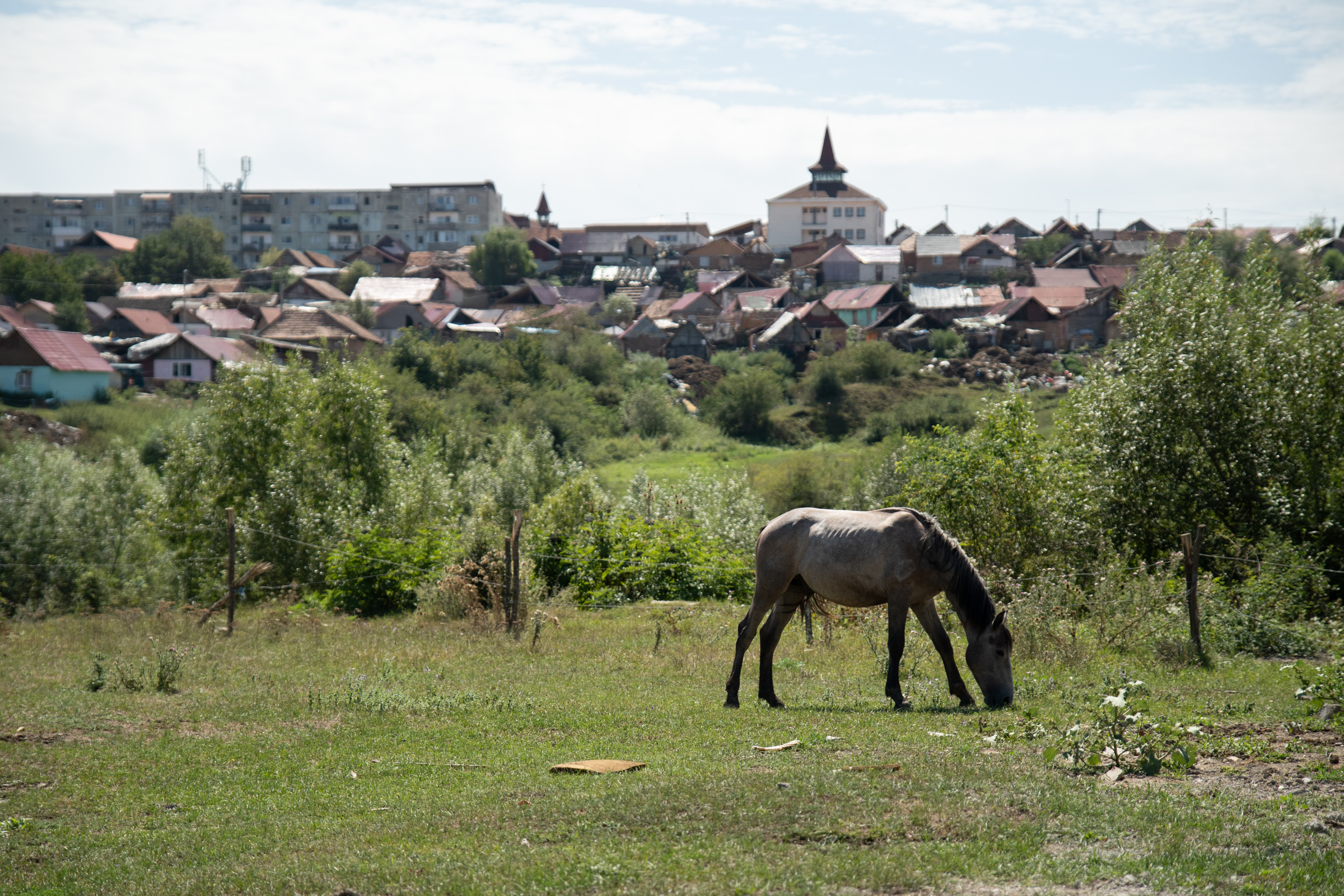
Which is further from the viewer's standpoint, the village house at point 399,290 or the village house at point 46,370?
the village house at point 399,290

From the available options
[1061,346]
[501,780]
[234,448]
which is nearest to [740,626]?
[501,780]

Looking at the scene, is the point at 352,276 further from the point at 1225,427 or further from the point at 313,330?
the point at 1225,427

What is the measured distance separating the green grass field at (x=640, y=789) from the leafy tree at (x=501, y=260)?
10350cm

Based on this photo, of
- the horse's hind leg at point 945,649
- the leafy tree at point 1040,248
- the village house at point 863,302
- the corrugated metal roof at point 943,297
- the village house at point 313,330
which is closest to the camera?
the horse's hind leg at point 945,649

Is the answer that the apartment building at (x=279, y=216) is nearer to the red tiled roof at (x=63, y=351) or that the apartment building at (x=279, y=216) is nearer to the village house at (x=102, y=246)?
the village house at (x=102, y=246)

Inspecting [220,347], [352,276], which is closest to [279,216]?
[352,276]

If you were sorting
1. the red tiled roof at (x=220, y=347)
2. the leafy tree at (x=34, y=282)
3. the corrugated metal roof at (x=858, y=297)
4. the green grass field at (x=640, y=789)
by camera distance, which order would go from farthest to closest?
the leafy tree at (x=34, y=282)
the corrugated metal roof at (x=858, y=297)
the red tiled roof at (x=220, y=347)
the green grass field at (x=640, y=789)

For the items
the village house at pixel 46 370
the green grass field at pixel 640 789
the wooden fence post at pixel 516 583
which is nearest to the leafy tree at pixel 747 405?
the village house at pixel 46 370

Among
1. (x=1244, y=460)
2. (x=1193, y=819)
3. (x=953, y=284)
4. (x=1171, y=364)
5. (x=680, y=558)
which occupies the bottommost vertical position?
(x=680, y=558)

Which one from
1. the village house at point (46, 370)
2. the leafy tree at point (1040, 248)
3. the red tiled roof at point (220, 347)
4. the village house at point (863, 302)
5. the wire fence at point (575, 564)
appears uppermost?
the leafy tree at point (1040, 248)

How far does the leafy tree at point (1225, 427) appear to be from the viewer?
19.4 m

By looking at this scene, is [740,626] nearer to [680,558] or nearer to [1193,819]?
[1193,819]

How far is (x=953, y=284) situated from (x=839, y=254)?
12126 mm

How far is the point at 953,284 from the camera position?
105 metres
